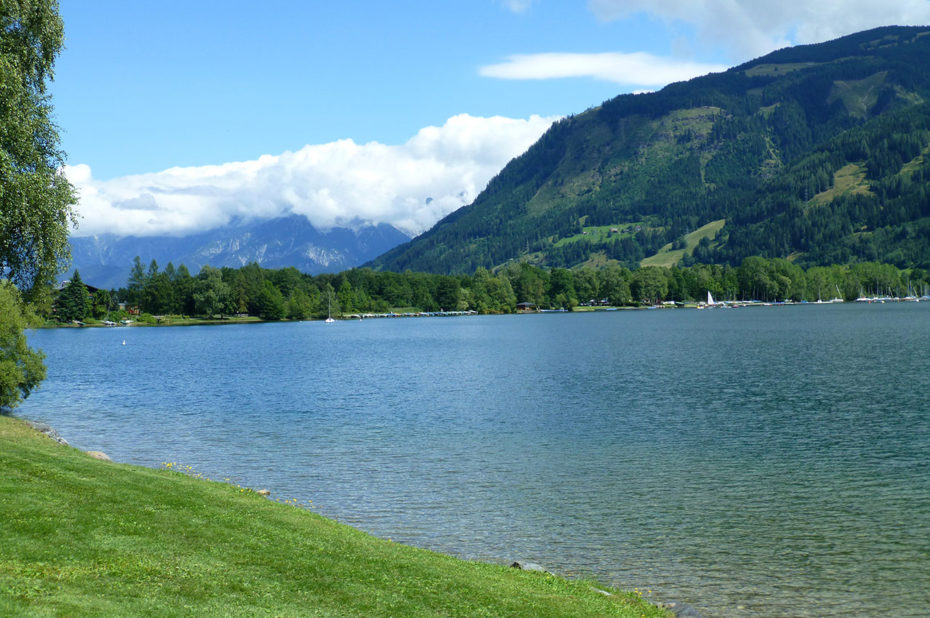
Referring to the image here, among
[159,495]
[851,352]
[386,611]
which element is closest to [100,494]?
[159,495]

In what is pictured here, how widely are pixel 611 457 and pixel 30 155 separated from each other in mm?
35868

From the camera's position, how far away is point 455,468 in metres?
42.8

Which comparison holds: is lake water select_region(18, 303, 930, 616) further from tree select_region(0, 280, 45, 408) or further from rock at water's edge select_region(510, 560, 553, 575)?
tree select_region(0, 280, 45, 408)

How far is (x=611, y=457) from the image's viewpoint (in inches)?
1756

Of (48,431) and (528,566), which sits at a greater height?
(48,431)

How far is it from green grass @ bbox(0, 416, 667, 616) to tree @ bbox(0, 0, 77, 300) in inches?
496

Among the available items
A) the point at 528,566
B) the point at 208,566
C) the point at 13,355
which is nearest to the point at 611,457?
the point at 528,566

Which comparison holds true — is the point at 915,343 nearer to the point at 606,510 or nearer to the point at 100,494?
the point at 606,510

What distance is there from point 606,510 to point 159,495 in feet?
63.2

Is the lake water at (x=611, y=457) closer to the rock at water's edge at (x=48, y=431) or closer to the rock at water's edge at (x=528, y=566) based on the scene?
the rock at water's edge at (x=528, y=566)

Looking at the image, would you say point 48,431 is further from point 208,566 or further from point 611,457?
point 611,457

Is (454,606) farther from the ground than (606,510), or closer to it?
farther from the ground

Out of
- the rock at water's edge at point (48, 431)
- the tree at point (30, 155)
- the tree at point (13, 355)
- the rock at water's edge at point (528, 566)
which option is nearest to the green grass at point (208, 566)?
the rock at water's edge at point (528, 566)

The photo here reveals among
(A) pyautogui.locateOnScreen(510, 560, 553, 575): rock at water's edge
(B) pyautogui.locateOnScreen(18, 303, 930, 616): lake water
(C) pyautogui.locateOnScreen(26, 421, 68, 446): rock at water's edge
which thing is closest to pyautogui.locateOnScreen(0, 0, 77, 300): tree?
(C) pyautogui.locateOnScreen(26, 421, 68, 446): rock at water's edge
